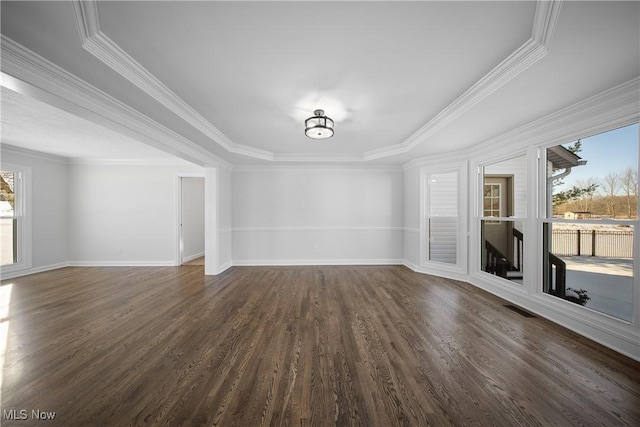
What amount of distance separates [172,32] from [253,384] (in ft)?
8.96

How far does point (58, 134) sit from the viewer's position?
4.11 m

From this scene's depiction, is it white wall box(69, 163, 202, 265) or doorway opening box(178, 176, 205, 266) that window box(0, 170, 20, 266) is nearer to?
white wall box(69, 163, 202, 265)

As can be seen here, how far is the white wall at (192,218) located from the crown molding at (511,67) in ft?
20.3

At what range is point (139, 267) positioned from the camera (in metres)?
5.79

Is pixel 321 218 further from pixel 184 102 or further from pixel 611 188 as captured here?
pixel 611 188

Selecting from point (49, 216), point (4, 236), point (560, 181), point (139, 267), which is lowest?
point (139, 267)

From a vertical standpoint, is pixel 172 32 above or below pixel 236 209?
above

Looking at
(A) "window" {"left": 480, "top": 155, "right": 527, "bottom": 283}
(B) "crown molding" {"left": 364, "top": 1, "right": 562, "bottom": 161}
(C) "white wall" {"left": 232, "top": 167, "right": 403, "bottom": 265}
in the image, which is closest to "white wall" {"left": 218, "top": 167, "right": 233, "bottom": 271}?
(C) "white wall" {"left": 232, "top": 167, "right": 403, "bottom": 265}

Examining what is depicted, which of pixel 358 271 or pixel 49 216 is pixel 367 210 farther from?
pixel 49 216

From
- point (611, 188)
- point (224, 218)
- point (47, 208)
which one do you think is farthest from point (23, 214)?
point (611, 188)

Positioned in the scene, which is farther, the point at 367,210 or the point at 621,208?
the point at 367,210

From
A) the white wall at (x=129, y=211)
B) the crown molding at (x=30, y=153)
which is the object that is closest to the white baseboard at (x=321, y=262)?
the white wall at (x=129, y=211)

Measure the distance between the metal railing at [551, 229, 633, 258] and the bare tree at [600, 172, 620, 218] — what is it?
0.77 feet

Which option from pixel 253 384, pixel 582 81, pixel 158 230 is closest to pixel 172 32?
pixel 253 384
